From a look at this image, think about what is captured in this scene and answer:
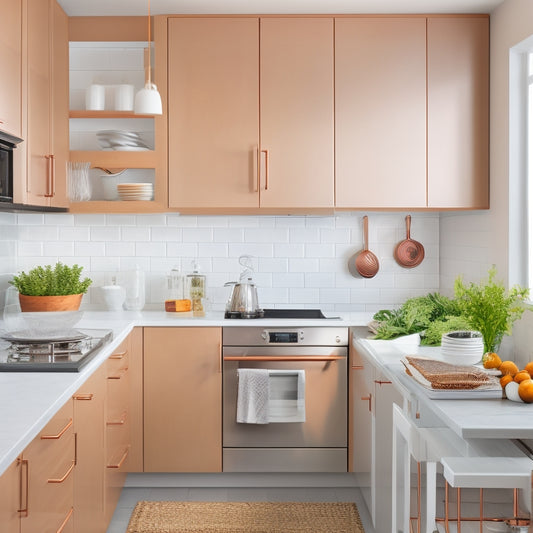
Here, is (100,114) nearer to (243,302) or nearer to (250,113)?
(250,113)

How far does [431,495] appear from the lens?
1.95m

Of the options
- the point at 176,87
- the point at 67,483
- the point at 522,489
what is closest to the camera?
the point at 522,489

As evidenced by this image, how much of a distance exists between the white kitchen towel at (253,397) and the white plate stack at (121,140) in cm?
142

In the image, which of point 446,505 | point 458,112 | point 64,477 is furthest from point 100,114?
point 446,505

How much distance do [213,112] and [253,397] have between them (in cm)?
157

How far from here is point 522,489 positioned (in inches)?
65.4

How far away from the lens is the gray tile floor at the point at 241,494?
3736mm

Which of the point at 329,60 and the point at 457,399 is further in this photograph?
the point at 329,60

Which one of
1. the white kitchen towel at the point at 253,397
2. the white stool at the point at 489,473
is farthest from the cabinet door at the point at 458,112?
the white stool at the point at 489,473

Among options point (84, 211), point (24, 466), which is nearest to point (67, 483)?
point (24, 466)

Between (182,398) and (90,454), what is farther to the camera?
(182,398)

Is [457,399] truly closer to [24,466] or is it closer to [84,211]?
[24,466]

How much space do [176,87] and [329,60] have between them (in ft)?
2.81

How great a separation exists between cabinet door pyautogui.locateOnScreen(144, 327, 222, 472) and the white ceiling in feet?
5.63
